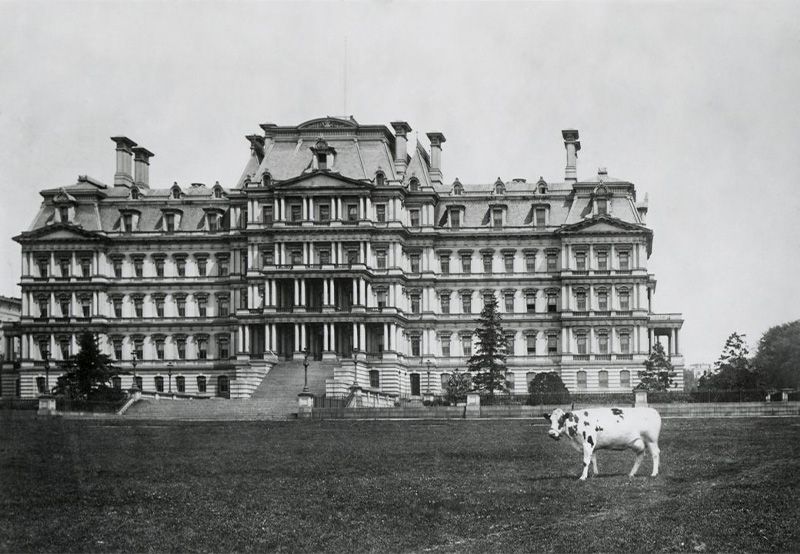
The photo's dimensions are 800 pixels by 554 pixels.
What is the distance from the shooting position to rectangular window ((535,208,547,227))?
79625 mm

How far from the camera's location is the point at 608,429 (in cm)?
1975

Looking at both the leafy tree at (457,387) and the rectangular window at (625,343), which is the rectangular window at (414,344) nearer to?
the leafy tree at (457,387)

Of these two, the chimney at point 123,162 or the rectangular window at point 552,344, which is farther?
the chimney at point 123,162

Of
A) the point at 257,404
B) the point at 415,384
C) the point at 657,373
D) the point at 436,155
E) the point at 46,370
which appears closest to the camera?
the point at 257,404

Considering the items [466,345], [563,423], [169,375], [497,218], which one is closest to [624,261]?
[497,218]

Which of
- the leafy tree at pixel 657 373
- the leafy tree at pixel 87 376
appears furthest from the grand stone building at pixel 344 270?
the leafy tree at pixel 87 376

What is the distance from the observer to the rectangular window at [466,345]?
7929 cm

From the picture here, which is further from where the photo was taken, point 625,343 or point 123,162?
point 123,162

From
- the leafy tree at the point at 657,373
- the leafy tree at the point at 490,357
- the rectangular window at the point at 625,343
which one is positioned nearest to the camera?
the leafy tree at the point at 490,357

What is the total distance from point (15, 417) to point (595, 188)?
42.1 metres

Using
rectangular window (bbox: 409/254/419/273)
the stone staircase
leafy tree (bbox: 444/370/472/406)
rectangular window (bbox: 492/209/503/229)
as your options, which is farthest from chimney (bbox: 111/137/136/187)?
leafy tree (bbox: 444/370/472/406)

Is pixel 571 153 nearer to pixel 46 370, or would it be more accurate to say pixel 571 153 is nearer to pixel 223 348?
pixel 223 348

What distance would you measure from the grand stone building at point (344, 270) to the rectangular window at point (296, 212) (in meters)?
0.14

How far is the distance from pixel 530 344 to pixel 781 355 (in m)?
21.1
